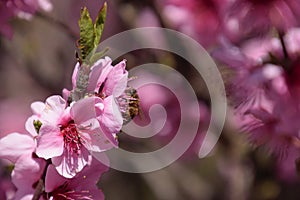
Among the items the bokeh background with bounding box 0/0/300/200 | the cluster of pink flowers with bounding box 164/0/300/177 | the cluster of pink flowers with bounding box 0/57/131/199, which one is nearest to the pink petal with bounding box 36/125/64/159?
the cluster of pink flowers with bounding box 0/57/131/199

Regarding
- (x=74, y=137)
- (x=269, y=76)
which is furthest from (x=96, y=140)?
(x=269, y=76)

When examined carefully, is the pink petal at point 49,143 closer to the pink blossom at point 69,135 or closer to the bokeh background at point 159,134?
the pink blossom at point 69,135

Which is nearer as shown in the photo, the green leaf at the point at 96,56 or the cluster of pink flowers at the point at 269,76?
the green leaf at the point at 96,56

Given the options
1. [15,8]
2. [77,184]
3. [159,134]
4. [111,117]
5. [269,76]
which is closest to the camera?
[111,117]

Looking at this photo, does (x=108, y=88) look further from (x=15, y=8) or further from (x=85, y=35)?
(x=15, y=8)

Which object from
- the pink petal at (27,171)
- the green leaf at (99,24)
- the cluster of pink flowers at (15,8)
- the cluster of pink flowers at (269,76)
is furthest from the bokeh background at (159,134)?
the green leaf at (99,24)

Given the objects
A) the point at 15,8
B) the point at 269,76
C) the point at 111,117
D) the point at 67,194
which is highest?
the point at 15,8

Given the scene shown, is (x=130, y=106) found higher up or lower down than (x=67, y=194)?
higher up

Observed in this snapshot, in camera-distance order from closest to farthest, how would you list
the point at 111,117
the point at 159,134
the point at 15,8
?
1. the point at 111,117
2. the point at 15,8
3. the point at 159,134

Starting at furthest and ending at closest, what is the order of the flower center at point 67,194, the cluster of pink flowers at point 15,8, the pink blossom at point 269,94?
the cluster of pink flowers at point 15,8 → the pink blossom at point 269,94 → the flower center at point 67,194
